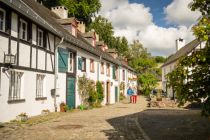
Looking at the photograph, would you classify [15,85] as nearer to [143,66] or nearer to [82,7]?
[82,7]

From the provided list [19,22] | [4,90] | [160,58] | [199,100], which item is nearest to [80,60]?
[19,22]

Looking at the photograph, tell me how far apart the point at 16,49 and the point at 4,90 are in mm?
2181

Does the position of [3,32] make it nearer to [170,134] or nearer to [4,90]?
[4,90]

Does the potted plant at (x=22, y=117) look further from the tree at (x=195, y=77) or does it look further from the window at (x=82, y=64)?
the window at (x=82, y=64)

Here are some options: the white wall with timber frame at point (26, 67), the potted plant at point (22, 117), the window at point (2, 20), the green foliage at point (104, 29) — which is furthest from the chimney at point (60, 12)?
the green foliage at point (104, 29)

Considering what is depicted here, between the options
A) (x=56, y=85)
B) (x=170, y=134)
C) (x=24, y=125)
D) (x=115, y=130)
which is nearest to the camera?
(x=170, y=134)

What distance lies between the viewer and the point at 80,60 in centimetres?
2412

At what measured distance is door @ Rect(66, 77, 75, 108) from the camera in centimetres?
2156

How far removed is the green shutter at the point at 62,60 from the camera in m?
19.8

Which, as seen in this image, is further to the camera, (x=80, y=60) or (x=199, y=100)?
(x=80, y=60)

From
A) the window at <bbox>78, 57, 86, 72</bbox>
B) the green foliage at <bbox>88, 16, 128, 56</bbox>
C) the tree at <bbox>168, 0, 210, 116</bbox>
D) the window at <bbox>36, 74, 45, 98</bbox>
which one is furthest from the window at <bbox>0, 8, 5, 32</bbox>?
the green foliage at <bbox>88, 16, 128, 56</bbox>

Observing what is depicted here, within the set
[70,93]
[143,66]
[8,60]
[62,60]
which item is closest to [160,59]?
[143,66]

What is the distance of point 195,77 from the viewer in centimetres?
759

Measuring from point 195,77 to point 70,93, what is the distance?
598 inches
